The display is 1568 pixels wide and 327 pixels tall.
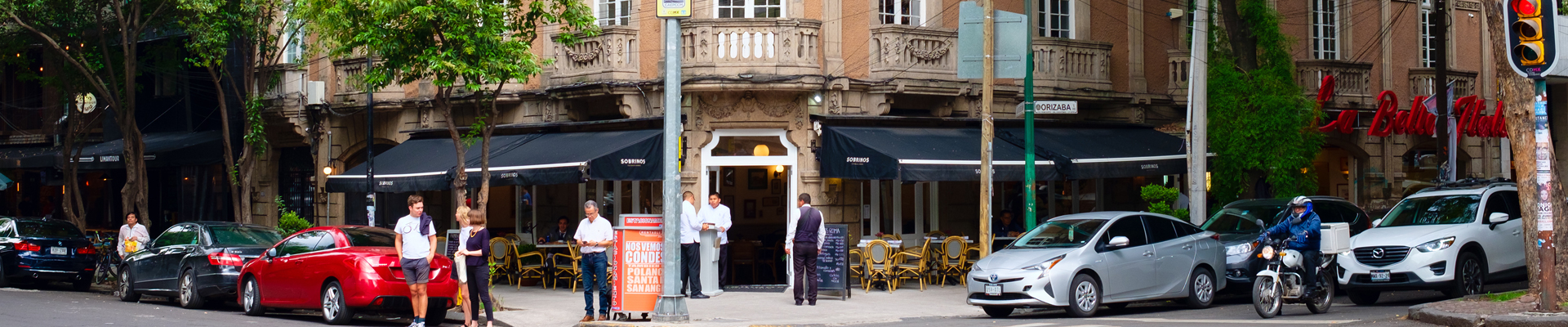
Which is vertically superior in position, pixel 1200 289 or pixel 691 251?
pixel 691 251

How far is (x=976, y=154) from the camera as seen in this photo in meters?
18.8

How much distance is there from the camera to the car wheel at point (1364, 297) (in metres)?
15.5

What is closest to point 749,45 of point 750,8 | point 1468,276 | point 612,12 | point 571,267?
point 750,8

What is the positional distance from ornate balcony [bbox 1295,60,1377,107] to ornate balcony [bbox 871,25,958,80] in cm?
730

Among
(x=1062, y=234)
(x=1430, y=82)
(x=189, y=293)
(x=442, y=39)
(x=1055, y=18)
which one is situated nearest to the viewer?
(x=1062, y=234)

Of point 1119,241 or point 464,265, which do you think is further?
point 1119,241

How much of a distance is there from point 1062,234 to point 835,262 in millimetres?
3290

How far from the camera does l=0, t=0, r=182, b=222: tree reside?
2231cm

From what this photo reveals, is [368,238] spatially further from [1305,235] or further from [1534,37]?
[1534,37]

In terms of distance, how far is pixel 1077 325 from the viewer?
1261 cm

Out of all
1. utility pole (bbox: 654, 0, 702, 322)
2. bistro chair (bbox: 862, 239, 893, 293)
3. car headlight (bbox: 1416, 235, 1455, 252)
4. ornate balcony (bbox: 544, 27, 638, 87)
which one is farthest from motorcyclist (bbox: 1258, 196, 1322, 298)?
ornate balcony (bbox: 544, 27, 638, 87)

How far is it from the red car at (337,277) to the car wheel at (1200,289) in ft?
27.3

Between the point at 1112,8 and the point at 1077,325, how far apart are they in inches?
421

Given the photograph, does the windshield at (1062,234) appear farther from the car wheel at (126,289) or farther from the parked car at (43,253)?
the parked car at (43,253)
